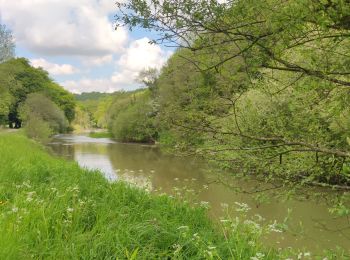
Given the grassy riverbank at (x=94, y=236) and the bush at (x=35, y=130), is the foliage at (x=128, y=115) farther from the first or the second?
the grassy riverbank at (x=94, y=236)

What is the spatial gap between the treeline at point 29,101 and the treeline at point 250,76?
114 ft

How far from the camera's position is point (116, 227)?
161 inches

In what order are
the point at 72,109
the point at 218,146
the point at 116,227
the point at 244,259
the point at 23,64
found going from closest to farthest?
1. the point at 244,259
2. the point at 218,146
3. the point at 116,227
4. the point at 23,64
5. the point at 72,109

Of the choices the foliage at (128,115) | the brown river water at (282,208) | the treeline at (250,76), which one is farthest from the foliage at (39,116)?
the treeline at (250,76)

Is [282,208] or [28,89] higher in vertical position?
[28,89]

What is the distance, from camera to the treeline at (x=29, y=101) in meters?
41.8

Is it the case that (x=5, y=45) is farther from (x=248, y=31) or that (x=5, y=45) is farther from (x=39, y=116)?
(x=248, y=31)

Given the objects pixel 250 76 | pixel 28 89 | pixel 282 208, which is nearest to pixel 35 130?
pixel 28 89

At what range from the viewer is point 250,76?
339 cm

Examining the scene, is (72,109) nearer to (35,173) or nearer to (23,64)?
(23,64)

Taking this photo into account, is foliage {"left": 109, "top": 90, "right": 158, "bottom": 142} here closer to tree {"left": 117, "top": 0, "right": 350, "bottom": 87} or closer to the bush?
the bush

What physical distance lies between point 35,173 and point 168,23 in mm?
5479

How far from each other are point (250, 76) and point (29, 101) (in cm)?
5959

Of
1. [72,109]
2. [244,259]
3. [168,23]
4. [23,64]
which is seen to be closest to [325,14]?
[168,23]
